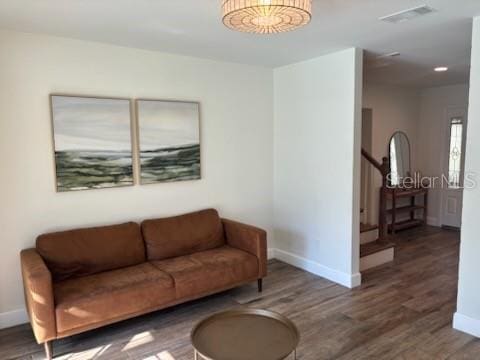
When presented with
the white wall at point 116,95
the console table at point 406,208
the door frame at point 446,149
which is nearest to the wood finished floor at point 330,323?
the white wall at point 116,95

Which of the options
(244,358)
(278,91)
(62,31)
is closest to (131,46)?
(62,31)

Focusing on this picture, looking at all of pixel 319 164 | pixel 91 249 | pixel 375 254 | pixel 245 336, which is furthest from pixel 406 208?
pixel 91 249

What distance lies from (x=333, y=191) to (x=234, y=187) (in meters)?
1.16

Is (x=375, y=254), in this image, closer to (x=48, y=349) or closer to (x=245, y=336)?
(x=245, y=336)

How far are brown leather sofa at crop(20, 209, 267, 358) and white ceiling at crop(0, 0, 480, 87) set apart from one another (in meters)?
1.69

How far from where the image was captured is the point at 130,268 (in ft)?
10.6

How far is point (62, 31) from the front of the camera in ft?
9.73

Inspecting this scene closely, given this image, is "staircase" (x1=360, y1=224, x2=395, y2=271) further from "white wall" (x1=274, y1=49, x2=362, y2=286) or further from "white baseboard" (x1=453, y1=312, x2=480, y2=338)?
"white baseboard" (x1=453, y1=312, x2=480, y2=338)

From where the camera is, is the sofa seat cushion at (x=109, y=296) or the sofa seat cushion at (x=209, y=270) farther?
the sofa seat cushion at (x=209, y=270)

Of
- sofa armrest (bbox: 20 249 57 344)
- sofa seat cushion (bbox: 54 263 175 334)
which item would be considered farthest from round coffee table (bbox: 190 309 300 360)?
sofa armrest (bbox: 20 249 57 344)

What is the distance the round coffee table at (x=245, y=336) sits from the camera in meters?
1.98

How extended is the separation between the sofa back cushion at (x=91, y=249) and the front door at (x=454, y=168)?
17.8 feet

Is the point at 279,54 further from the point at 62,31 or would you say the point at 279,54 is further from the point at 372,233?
the point at 372,233

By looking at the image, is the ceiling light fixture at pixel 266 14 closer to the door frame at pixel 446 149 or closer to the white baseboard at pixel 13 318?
the white baseboard at pixel 13 318
